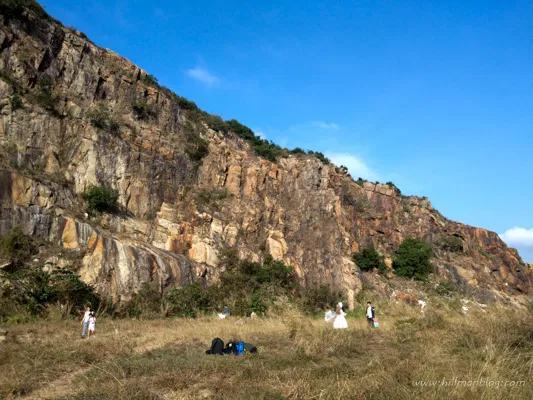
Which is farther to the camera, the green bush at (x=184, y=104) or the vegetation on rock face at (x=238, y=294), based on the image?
the green bush at (x=184, y=104)

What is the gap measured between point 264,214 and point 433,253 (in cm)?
2200

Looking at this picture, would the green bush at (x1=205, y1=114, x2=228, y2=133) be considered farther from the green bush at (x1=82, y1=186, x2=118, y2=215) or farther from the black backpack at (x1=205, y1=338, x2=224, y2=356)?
the black backpack at (x1=205, y1=338, x2=224, y2=356)

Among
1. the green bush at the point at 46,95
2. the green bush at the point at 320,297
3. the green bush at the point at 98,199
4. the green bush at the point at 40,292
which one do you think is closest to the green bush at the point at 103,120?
the green bush at the point at 46,95

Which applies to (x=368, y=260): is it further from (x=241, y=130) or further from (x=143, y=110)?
(x=143, y=110)

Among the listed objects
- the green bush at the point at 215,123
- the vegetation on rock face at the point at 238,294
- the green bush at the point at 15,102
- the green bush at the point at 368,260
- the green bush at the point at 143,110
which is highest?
the green bush at the point at 215,123

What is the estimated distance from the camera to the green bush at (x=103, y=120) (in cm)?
2880

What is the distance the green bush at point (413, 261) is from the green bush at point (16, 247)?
31617 mm

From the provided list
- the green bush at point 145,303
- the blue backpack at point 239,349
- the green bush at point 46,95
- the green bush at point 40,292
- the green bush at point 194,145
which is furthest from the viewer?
the green bush at point 194,145

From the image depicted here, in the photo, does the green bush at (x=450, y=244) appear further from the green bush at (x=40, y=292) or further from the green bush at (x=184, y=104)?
the green bush at (x=40, y=292)

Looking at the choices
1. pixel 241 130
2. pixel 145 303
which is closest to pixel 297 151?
pixel 241 130

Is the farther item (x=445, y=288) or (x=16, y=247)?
(x=445, y=288)

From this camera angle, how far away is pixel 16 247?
1994 centimetres

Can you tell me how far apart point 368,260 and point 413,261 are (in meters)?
5.41

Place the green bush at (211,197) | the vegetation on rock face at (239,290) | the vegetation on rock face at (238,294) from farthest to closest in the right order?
the green bush at (211,197), the vegetation on rock face at (239,290), the vegetation on rock face at (238,294)
